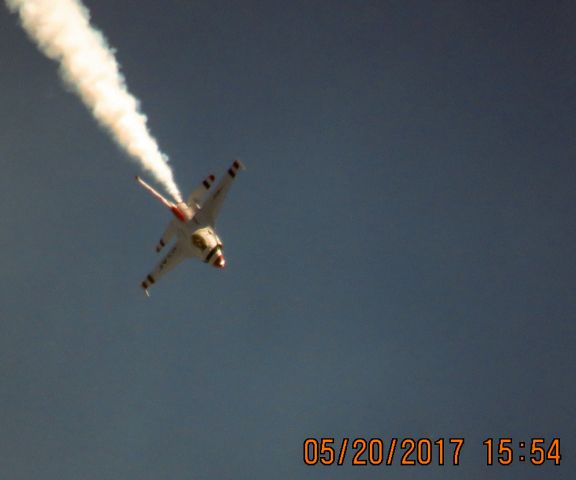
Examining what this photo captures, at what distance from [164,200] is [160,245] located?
4604 mm

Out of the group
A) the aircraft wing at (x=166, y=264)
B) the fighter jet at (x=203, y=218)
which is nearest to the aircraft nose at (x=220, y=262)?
the fighter jet at (x=203, y=218)

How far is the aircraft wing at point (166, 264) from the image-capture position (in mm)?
39938

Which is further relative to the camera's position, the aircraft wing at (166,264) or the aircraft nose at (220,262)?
the aircraft wing at (166,264)

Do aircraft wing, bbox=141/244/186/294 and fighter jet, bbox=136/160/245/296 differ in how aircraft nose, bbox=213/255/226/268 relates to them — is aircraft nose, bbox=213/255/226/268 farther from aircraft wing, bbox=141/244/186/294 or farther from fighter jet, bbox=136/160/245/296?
aircraft wing, bbox=141/244/186/294

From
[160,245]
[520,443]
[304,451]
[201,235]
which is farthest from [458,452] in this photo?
[160,245]

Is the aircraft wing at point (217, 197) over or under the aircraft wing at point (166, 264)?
over

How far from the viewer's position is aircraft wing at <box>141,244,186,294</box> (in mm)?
39938

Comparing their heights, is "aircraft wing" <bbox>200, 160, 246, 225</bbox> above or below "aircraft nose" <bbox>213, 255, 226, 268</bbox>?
above

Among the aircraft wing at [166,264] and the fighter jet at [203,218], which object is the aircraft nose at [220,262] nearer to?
the fighter jet at [203,218]

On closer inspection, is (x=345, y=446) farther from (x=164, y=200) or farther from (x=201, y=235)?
(x=164, y=200)

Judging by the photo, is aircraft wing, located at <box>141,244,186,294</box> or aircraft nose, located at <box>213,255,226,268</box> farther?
aircraft wing, located at <box>141,244,186,294</box>

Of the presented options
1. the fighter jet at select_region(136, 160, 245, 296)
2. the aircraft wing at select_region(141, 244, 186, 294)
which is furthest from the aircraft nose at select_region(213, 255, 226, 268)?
the aircraft wing at select_region(141, 244, 186, 294)

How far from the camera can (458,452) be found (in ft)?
117

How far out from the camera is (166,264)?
134 ft
